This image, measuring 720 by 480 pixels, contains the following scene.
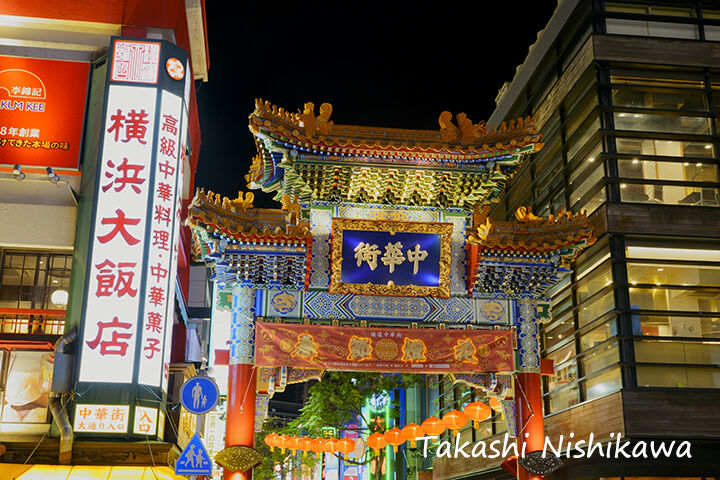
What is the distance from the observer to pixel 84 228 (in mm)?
15000

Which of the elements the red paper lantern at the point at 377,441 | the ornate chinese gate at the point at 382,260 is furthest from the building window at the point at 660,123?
the red paper lantern at the point at 377,441

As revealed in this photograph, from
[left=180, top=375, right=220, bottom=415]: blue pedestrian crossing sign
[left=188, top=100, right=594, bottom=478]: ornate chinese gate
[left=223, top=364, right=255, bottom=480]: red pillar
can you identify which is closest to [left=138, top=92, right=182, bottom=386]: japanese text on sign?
[left=188, top=100, right=594, bottom=478]: ornate chinese gate

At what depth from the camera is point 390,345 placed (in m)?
13.0

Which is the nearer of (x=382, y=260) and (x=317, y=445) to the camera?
(x=382, y=260)

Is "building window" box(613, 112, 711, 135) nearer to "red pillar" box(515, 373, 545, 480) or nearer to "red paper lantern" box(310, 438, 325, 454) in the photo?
"red pillar" box(515, 373, 545, 480)

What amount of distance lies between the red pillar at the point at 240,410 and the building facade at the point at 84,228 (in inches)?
60.5

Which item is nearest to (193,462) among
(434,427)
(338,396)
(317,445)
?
(434,427)

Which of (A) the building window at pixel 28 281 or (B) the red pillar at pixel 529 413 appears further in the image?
(A) the building window at pixel 28 281

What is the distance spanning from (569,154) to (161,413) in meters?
11.3

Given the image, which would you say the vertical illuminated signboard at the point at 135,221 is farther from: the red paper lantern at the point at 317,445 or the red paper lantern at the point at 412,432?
the red paper lantern at the point at 412,432

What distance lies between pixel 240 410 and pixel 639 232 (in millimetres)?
8869

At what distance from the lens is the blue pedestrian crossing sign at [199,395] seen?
9.60 meters

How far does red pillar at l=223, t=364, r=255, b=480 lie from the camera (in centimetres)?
1236

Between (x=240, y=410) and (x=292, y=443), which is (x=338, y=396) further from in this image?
(x=240, y=410)
